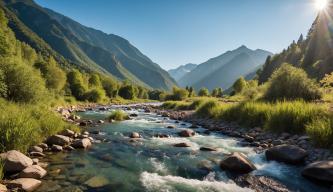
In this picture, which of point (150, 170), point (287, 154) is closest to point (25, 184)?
point (150, 170)

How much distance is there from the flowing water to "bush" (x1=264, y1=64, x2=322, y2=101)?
1455 centimetres

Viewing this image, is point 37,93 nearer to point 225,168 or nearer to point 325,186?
point 225,168

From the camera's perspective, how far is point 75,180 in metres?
11.0

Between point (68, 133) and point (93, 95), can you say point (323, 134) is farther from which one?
point (93, 95)

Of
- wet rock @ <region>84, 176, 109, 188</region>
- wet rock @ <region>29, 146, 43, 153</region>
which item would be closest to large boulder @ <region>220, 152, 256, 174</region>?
wet rock @ <region>84, 176, 109, 188</region>

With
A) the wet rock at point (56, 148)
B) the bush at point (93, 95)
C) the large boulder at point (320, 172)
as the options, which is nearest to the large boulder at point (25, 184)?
the wet rock at point (56, 148)

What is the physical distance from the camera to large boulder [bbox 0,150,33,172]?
10938 mm

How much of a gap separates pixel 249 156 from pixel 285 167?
249cm

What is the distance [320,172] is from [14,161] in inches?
476

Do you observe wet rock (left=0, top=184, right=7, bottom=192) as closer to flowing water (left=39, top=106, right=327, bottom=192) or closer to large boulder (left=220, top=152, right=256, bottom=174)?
flowing water (left=39, top=106, right=327, bottom=192)

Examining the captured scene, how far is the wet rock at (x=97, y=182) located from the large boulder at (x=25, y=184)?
5.79ft

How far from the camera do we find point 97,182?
35.7 ft

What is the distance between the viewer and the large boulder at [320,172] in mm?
10539

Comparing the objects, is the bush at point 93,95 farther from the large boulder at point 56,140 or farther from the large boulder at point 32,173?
the large boulder at point 32,173
